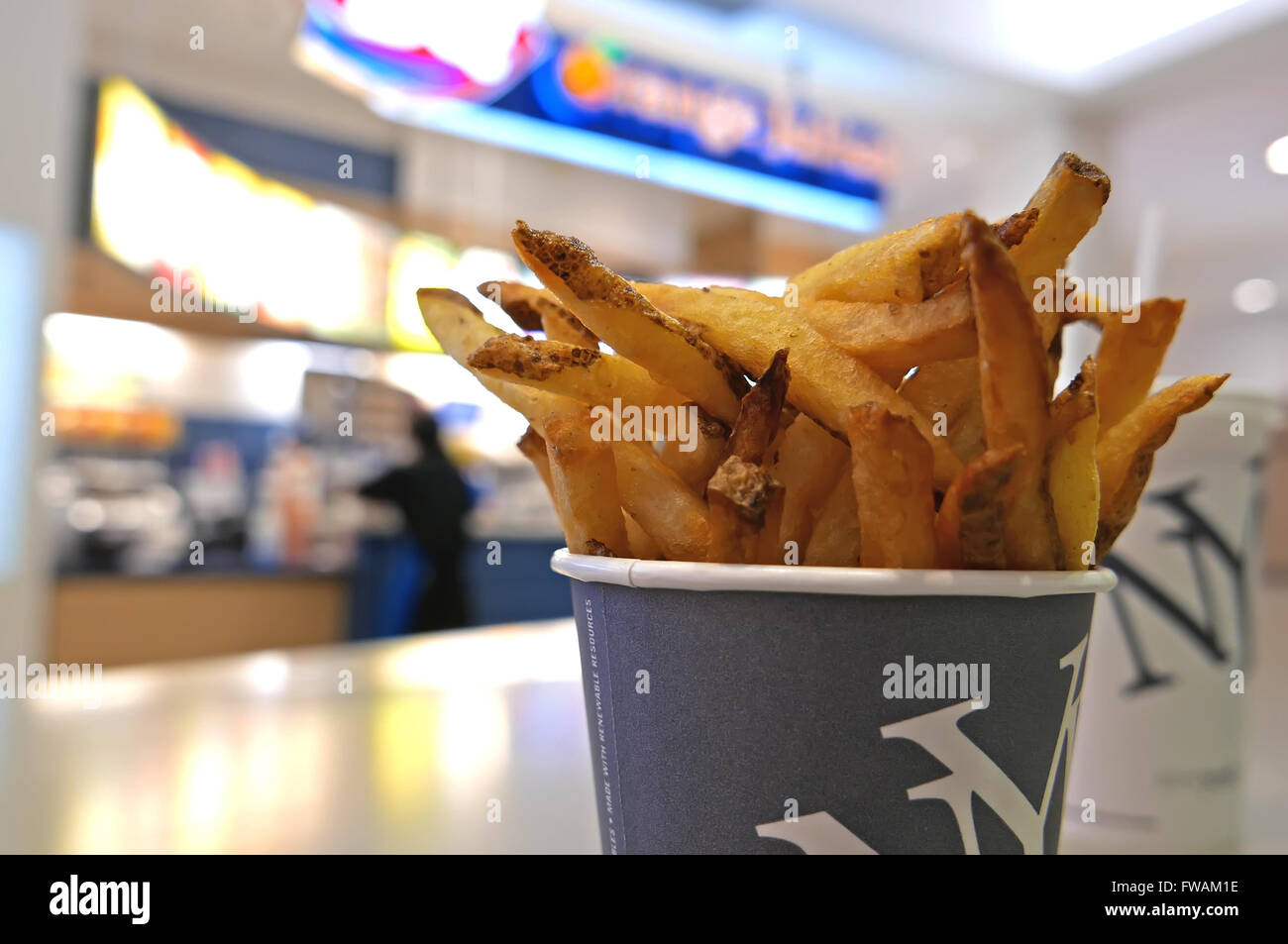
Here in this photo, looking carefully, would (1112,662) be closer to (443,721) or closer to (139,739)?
(443,721)

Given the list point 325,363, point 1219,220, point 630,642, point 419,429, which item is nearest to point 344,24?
point 419,429

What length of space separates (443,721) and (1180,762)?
826 millimetres

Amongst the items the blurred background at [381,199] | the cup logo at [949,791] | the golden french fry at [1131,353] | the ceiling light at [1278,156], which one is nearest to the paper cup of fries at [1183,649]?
the golden french fry at [1131,353]

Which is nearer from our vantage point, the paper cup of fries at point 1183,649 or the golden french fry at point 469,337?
the golden french fry at point 469,337

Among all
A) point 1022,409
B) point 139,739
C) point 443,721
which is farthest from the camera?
point 443,721

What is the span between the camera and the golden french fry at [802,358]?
514 millimetres

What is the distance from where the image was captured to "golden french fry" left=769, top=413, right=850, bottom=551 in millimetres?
540

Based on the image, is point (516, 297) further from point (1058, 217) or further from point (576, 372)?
point (1058, 217)

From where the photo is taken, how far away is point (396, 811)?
81 cm

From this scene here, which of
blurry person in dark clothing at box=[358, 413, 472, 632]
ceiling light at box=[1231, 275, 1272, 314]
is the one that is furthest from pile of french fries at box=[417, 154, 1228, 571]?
ceiling light at box=[1231, 275, 1272, 314]

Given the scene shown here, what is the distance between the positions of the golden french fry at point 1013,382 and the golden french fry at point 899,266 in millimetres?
47

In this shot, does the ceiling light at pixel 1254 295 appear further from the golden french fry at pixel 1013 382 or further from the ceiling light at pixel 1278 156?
the golden french fry at pixel 1013 382

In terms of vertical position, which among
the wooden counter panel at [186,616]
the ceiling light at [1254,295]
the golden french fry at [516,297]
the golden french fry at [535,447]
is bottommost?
the wooden counter panel at [186,616]

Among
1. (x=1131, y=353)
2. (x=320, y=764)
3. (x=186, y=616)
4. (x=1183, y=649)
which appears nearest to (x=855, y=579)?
(x=1131, y=353)
